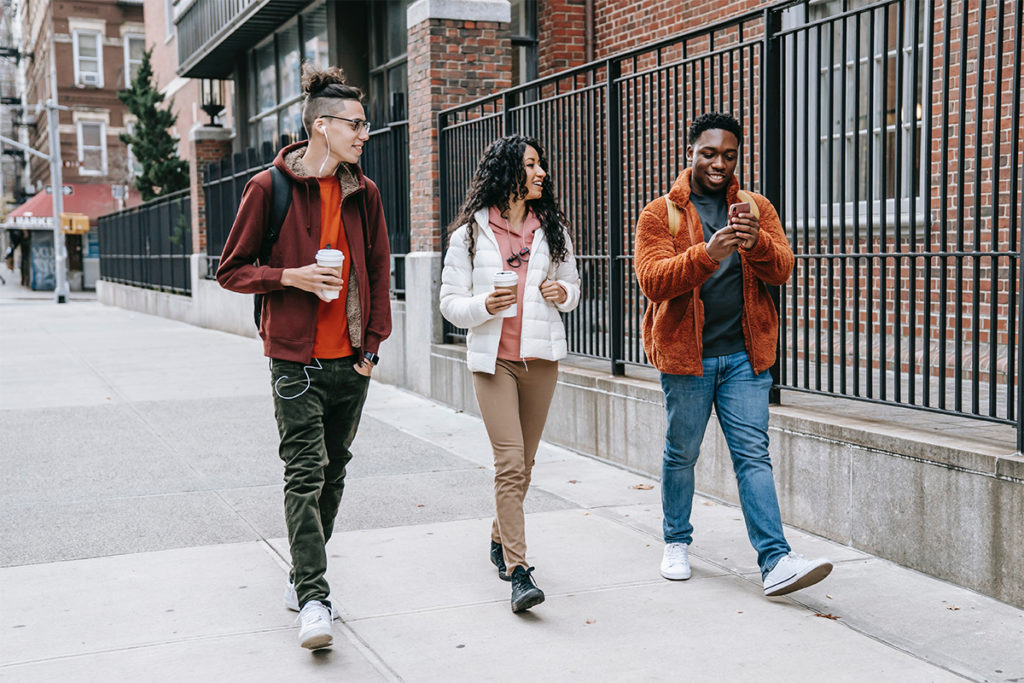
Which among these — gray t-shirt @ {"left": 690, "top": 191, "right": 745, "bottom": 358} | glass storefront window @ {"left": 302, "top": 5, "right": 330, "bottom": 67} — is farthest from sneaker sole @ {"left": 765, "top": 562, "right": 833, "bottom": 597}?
glass storefront window @ {"left": 302, "top": 5, "right": 330, "bottom": 67}

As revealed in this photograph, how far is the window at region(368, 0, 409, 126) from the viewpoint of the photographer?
15.0m

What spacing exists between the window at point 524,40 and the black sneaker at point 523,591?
30.6 feet

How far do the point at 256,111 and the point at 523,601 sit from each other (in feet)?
58.8

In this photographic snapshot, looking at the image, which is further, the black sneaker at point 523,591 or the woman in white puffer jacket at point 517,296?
the woman in white puffer jacket at point 517,296

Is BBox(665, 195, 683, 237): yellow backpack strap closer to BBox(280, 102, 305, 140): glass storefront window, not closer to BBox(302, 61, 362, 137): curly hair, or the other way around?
BBox(302, 61, 362, 137): curly hair

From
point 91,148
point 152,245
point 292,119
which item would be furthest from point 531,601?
point 91,148

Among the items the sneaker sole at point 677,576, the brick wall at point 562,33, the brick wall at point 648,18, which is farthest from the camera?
the brick wall at point 562,33

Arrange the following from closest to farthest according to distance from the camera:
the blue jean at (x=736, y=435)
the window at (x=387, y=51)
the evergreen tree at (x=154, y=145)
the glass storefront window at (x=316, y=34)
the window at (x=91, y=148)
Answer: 1. the blue jean at (x=736, y=435)
2. the window at (x=387, y=51)
3. the glass storefront window at (x=316, y=34)
4. the evergreen tree at (x=154, y=145)
5. the window at (x=91, y=148)

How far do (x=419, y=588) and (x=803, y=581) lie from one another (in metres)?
1.60

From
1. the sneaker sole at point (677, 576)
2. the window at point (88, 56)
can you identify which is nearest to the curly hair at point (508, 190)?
the sneaker sole at point (677, 576)

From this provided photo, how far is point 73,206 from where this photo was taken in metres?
43.8

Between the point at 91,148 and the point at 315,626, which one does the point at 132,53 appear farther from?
the point at 315,626

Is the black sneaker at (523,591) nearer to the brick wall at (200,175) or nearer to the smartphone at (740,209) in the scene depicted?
the smartphone at (740,209)

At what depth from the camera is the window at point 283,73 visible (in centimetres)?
1739
